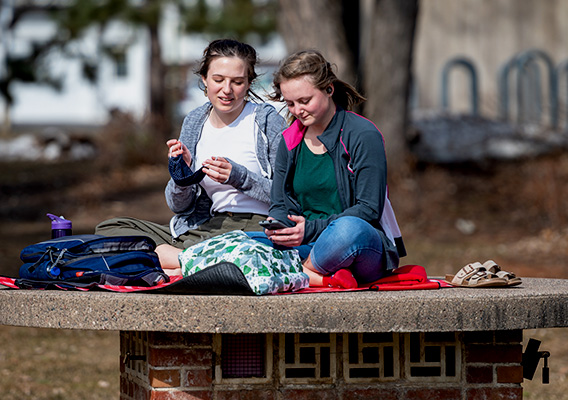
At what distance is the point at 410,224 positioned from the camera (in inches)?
414

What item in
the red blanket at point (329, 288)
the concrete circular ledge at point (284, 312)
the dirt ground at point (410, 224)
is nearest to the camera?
the concrete circular ledge at point (284, 312)

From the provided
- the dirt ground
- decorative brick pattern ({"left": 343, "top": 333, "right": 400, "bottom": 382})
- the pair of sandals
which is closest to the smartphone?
decorative brick pattern ({"left": 343, "top": 333, "right": 400, "bottom": 382})

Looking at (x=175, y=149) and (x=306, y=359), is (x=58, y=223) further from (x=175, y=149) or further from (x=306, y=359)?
(x=306, y=359)

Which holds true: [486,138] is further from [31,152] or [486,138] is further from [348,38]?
[31,152]

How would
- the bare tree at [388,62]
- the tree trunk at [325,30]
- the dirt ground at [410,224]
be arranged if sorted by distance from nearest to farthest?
the dirt ground at [410,224]
the tree trunk at [325,30]
the bare tree at [388,62]

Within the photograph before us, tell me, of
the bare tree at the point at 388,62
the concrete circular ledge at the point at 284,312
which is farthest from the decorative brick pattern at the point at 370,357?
the bare tree at the point at 388,62

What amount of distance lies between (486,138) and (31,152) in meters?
9.31

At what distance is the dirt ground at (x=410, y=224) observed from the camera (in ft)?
20.1

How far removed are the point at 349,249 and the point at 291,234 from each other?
0.25 m

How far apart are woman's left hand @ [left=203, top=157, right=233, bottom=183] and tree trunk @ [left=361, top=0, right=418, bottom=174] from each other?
7.54 meters

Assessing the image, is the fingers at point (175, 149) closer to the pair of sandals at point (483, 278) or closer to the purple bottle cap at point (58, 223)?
the purple bottle cap at point (58, 223)

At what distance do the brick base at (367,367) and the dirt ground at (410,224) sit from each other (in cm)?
222

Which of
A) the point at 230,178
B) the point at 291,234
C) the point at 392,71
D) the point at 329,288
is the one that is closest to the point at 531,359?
the point at 329,288

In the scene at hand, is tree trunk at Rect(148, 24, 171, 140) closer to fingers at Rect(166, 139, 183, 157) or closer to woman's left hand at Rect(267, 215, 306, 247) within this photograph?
fingers at Rect(166, 139, 183, 157)
